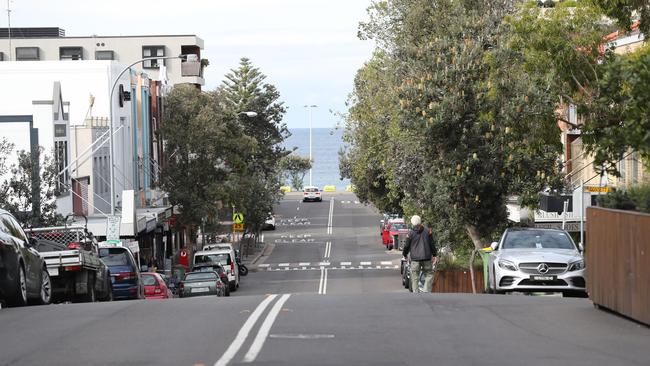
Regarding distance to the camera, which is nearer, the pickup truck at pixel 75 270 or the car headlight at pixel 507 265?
the car headlight at pixel 507 265

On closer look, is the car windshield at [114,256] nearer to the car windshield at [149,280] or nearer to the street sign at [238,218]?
the car windshield at [149,280]

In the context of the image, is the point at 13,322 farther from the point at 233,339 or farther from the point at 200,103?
the point at 200,103

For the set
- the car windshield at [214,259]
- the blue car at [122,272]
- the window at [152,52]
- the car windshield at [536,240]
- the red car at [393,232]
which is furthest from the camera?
the window at [152,52]

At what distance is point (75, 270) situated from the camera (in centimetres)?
2320

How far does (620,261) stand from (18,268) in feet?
30.9

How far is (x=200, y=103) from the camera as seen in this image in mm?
57094

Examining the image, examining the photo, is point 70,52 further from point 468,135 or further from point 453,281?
point 468,135

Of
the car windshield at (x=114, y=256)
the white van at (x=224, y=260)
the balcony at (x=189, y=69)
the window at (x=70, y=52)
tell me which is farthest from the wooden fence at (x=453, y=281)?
the window at (x=70, y=52)

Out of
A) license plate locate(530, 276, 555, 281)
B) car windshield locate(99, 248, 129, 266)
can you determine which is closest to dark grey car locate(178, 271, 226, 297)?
car windshield locate(99, 248, 129, 266)

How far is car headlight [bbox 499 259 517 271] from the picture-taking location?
21.8 m

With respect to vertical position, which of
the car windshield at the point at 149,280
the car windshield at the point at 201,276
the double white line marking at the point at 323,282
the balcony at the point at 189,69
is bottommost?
the double white line marking at the point at 323,282

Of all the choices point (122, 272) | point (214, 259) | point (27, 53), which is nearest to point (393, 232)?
Answer: point (214, 259)

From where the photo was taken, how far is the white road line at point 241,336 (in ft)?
36.2

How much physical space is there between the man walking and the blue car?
342 inches
